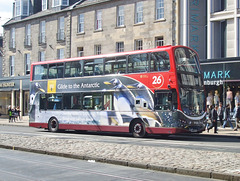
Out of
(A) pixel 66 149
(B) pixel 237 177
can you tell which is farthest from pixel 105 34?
(B) pixel 237 177

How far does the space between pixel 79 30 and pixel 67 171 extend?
29.0m

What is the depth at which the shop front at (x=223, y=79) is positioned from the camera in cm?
2588

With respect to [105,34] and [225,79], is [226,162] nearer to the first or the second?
[225,79]

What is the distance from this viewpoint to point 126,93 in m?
19.8

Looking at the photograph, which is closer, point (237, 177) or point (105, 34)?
point (237, 177)

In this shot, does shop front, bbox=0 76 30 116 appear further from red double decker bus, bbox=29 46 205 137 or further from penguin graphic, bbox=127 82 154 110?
penguin graphic, bbox=127 82 154 110

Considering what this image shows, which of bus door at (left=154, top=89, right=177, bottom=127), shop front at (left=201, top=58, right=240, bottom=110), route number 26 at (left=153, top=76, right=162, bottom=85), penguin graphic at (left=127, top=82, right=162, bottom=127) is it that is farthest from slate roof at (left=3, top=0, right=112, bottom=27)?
bus door at (left=154, top=89, right=177, bottom=127)

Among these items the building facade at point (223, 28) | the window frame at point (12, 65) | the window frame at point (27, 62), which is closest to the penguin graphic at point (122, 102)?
the building facade at point (223, 28)

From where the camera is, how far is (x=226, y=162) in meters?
9.68

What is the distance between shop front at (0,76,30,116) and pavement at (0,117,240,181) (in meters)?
28.6

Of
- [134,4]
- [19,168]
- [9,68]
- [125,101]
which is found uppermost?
[134,4]

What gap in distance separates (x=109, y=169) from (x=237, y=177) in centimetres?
331

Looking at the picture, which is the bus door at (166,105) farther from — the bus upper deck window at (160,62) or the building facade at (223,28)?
the building facade at (223,28)

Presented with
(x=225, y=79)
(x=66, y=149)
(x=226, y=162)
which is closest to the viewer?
(x=226, y=162)
